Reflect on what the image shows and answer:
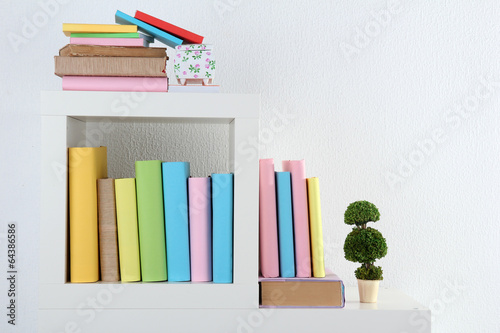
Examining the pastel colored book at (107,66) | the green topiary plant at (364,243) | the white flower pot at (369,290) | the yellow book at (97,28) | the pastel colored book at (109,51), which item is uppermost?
the yellow book at (97,28)

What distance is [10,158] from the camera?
4.51 feet

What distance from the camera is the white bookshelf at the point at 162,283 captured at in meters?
1.07

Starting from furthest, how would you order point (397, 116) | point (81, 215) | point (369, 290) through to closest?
point (397, 116)
point (369, 290)
point (81, 215)

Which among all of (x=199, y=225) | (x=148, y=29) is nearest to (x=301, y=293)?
(x=199, y=225)

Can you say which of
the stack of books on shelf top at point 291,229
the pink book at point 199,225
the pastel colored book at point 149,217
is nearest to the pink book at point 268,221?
the stack of books on shelf top at point 291,229

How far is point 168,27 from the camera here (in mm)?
1139

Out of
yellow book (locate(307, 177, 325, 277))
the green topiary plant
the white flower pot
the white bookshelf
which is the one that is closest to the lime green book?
the white bookshelf

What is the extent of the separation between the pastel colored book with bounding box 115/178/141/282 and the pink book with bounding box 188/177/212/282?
0.12 metres

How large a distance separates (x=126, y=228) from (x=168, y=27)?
433 mm

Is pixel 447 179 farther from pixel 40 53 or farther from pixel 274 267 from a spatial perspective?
pixel 40 53

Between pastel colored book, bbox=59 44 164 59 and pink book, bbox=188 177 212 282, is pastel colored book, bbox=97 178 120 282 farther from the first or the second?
pastel colored book, bbox=59 44 164 59

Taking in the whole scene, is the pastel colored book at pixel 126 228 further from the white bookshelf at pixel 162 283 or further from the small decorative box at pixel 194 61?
the small decorative box at pixel 194 61

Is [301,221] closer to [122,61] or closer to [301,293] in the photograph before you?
[301,293]

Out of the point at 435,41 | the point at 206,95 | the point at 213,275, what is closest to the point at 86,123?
the point at 206,95
